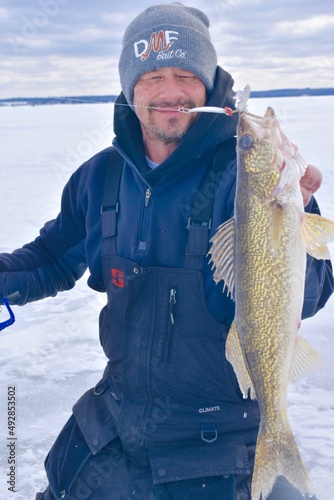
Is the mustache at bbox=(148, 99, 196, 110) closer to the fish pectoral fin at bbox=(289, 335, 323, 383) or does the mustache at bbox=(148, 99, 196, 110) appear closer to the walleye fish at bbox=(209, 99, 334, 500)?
the walleye fish at bbox=(209, 99, 334, 500)

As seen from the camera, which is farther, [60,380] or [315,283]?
[60,380]

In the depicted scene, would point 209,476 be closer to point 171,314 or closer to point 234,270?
point 171,314

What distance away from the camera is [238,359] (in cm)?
229

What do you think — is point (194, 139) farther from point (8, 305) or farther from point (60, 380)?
point (60, 380)

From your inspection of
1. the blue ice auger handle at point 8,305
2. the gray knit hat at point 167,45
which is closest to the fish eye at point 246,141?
A: the gray knit hat at point 167,45

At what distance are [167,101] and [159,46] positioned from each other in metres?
0.33

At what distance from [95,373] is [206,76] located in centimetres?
233

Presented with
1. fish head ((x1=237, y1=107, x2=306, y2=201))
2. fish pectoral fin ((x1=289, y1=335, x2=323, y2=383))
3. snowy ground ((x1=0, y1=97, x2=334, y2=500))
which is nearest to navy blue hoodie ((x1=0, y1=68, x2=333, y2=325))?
fish pectoral fin ((x1=289, y1=335, x2=323, y2=383))

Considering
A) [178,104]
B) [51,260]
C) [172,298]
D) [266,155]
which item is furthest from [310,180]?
[51,260]

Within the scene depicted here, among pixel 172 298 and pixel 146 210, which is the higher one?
pixel 146 210

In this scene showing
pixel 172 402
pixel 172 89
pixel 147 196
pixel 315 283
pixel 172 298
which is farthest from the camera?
pixel 172 89

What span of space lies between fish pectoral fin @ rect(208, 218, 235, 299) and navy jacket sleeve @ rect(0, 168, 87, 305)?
1.27 metres

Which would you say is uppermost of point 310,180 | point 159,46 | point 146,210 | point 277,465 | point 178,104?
point 159,46

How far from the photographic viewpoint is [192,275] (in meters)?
2.56
